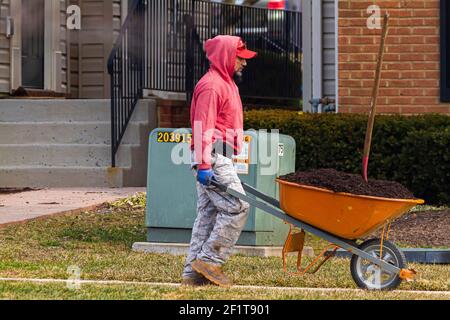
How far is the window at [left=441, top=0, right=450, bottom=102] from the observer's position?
15.0m

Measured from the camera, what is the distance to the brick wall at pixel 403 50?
15117 millimetres

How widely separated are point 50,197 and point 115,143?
1748 millimetres

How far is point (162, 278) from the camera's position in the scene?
29.8 feet

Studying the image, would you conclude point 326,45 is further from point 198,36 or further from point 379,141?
point 379,141

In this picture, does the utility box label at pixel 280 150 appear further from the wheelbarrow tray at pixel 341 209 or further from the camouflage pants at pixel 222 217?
the wheelbarrow tray at pixel 341 209

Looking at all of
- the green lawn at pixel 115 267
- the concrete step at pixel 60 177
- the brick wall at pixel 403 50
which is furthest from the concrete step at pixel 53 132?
the brick wall at pixel 403 50

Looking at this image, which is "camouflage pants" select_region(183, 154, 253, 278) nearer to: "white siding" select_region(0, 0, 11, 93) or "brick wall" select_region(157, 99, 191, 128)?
"brick wall" select_region(157, 99, 191, 128)

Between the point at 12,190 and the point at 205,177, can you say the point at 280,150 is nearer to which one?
the point at 205,177

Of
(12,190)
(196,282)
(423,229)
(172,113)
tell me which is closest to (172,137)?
(196,282)

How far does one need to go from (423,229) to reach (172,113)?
17.9 feet

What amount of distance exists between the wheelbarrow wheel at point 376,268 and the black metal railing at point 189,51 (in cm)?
800

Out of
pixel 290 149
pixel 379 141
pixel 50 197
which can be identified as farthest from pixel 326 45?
pixel 290 149

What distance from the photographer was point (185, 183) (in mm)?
11141

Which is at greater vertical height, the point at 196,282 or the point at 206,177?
the point at 206,177
